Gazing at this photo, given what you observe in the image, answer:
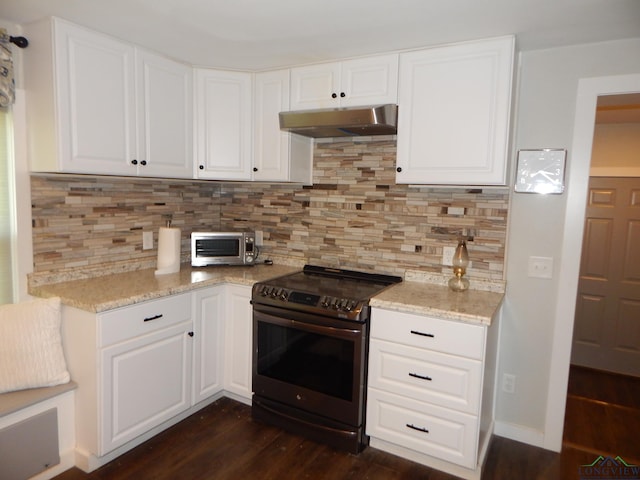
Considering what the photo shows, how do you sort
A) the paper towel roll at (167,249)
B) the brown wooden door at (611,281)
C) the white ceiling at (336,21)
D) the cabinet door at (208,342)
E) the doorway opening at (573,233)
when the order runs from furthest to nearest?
the brown wooden door at (611,281) → the paper towel roll at (167,249) → the cabinet door at (208,342) → the doorway opening at (573,233) → the white ceiling at (336,21)

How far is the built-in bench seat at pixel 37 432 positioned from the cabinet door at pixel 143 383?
8.8 inches

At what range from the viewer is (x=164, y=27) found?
2.10 m

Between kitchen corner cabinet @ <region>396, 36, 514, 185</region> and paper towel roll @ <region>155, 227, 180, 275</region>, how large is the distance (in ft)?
4.83

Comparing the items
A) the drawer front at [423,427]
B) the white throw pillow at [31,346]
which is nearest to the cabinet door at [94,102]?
the white throw pillow at [31,346]

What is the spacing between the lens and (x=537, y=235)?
237cm

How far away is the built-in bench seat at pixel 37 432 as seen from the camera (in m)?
1.86

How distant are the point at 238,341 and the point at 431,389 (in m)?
1.23

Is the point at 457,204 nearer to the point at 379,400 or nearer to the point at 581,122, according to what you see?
the point at 581,122

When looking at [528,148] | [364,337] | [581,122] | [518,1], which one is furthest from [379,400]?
[518,1]

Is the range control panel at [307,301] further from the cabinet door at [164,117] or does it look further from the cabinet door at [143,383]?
the cabinet door at [164,117]

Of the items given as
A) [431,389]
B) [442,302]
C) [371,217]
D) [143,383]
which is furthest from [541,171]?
[143,383]

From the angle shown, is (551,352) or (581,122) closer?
(581,122)

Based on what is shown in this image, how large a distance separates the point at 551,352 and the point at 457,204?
100 centimetres

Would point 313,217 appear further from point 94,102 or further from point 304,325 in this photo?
point 94,102
